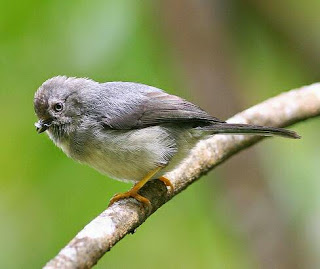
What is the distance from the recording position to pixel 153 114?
4.29 meters

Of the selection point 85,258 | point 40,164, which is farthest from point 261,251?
point 85,258

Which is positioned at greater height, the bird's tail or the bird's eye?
the bird's eye

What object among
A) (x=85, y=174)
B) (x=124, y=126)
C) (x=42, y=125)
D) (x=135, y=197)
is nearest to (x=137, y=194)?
(x=135, y=197)

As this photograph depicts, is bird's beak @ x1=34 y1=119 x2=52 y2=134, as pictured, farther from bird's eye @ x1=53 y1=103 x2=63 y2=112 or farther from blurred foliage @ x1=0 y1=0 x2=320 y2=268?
blurred foliage @ x1=0 y1=0 x2=320 y2=268

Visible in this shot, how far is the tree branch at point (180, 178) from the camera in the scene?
2.84 m

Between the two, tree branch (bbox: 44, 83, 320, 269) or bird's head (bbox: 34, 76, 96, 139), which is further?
bird's head (bbox: 34, 76, 96, 139)

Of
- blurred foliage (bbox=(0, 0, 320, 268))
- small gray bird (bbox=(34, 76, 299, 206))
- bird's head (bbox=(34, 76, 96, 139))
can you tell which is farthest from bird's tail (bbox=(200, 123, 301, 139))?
bird's head (bbox=(34, 76, 96, 139))

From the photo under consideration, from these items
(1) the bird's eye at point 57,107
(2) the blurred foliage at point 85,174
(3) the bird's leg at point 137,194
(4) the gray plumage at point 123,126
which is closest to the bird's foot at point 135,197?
(3) the bird's leg at point 137,194

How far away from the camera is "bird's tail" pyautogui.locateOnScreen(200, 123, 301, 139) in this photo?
4160 mm

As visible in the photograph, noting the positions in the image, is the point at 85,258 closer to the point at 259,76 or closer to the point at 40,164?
the point at 40,164

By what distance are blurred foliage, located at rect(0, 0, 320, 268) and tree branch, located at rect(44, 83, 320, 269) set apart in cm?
33

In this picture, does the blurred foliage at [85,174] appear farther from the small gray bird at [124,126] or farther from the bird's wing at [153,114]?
the bird's wing at [153,114]

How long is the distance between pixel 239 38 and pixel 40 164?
243 cm

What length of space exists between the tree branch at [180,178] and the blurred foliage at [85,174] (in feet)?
1.07
